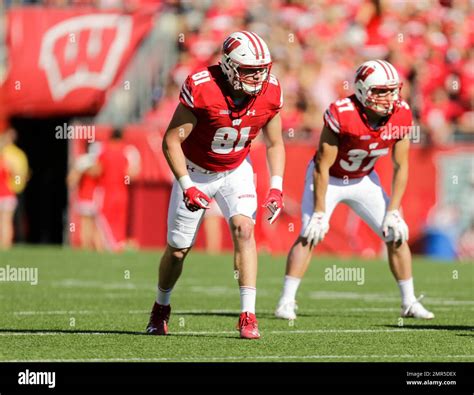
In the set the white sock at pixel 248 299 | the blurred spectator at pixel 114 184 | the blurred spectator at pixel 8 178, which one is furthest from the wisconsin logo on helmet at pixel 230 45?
the blurred spectator at pixel 8 178

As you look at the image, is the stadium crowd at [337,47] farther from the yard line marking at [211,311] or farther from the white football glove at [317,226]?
the white football glove at [317,226]

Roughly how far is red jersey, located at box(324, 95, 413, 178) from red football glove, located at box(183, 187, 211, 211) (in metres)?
1.99

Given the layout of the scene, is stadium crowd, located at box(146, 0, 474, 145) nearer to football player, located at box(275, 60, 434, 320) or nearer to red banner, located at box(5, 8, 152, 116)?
red banner, located at box(5, 8, 152, 116)

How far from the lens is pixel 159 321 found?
7691 millimetres

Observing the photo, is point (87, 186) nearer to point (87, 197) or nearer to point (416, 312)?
point (87, 197)

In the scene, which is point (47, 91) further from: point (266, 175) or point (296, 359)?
point (296, 359)

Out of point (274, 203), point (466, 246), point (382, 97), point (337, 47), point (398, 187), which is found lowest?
point (466, 246)

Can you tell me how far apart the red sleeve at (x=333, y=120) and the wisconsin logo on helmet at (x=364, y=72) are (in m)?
0.29

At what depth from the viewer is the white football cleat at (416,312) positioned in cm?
888

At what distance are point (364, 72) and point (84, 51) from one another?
11007 millimetres

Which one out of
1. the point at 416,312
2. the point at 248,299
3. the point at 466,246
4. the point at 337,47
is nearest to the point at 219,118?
the point at 248,299

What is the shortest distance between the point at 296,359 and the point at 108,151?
38.9 feet
